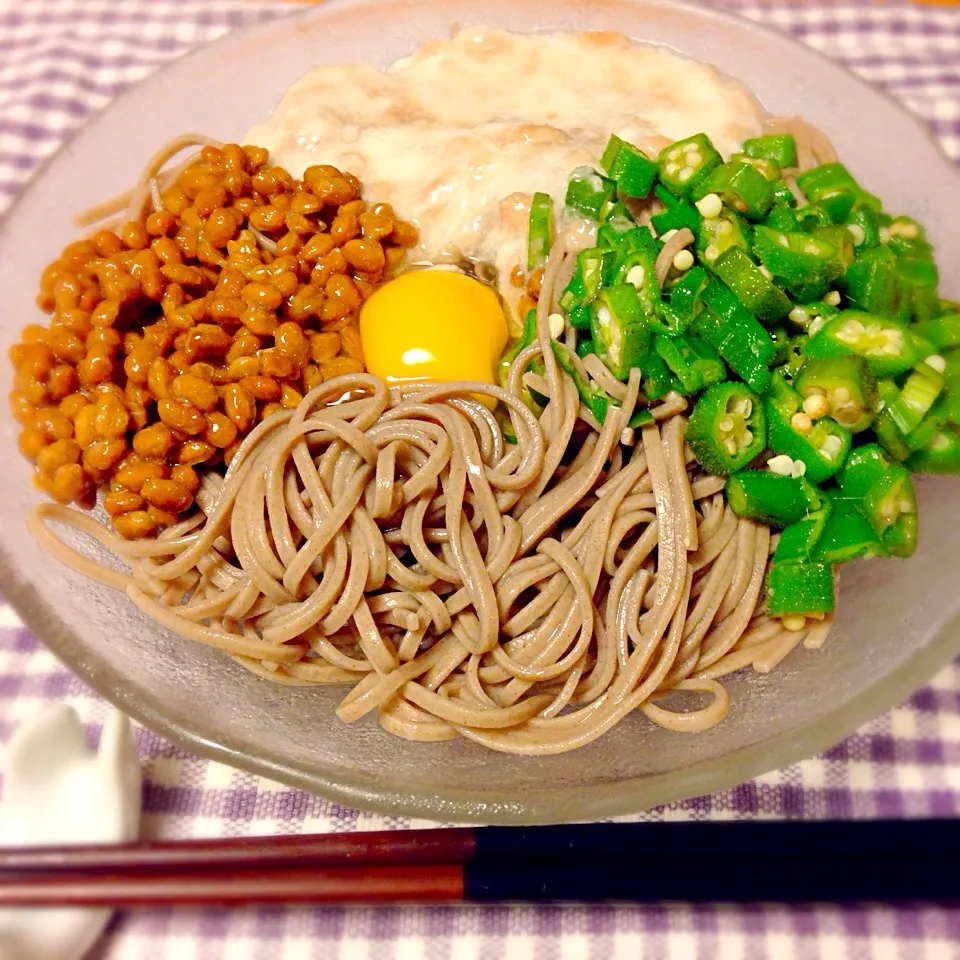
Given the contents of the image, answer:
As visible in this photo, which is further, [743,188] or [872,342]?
[743,188]

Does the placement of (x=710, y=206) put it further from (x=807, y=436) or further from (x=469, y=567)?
(x=469, y=567)

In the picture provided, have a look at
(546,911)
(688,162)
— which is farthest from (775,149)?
(546,911)

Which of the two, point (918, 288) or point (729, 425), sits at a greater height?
point (918, 288)

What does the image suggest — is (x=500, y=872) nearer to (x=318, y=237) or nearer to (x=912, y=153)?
(x=318, y=237)

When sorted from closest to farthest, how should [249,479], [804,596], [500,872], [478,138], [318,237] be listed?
1. [500,872]
2. [804,596]
3. [249,479]
4. [318,237]
5. [478,138]

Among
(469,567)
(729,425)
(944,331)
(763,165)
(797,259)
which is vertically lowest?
(469,567)

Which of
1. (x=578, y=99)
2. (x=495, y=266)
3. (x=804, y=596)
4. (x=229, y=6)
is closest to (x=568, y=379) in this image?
(x=495, y=266)

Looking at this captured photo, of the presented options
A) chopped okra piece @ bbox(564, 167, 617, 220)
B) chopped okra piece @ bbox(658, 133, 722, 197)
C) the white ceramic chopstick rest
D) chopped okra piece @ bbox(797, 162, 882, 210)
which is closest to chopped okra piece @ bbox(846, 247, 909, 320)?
chopped okra piece @ bbox(797, 162, 882, 210)
